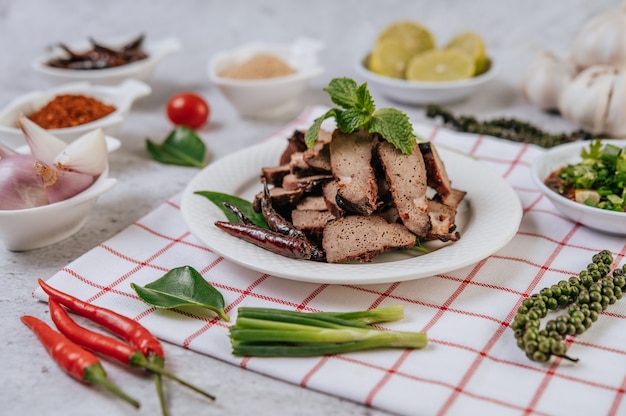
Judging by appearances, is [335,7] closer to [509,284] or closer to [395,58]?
[395,58]

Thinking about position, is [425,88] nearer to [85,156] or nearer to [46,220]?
[85,156]

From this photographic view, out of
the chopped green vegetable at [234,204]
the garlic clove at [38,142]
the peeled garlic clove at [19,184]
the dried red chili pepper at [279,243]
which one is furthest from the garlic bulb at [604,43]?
the peeled garlic clove at [19,184]

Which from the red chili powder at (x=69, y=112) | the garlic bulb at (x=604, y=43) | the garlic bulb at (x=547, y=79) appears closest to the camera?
the red chili powder at (x=69, y=112)

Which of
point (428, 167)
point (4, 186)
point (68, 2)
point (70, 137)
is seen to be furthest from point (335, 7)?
point (4, 186)

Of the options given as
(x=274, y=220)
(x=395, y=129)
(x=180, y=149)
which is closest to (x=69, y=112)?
(x=180, y=149)

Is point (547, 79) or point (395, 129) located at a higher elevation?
point (395, 129)

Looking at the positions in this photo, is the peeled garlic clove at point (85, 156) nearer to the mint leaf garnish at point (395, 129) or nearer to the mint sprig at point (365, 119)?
the mint sprig at point (365, 119)

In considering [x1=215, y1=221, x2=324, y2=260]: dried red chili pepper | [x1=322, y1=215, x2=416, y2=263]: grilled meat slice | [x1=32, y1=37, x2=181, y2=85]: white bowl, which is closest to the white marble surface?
[x1=32, y1=37, x2=181, y2=85]: white bowl
